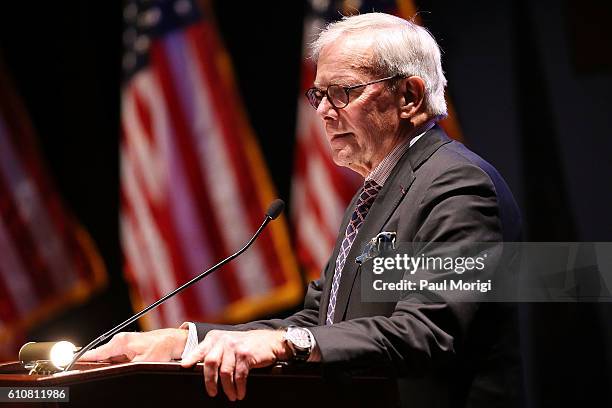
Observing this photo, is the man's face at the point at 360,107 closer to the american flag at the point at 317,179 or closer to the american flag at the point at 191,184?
the american flag at the point at 317,179

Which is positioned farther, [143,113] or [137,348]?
[143,113]

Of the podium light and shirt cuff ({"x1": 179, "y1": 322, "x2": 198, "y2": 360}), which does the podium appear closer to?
the podium light

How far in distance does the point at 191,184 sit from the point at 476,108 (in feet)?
5.69

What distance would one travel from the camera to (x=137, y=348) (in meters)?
1.81

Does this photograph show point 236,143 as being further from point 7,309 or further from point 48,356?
point 48,356

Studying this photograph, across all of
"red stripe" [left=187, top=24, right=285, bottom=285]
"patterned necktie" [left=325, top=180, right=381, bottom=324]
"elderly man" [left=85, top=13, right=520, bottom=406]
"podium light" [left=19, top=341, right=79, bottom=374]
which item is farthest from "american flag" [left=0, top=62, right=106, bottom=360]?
"podium light" [left=19, top=341, right=79, bottom=374]

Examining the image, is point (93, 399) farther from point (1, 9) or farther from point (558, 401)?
point (1, 9)

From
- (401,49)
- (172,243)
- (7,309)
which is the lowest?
(7,309)

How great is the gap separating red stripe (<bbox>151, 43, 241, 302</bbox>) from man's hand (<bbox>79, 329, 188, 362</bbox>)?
268 centimetres

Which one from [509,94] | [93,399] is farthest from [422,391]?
[509,94]

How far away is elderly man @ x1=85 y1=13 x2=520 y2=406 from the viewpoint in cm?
158

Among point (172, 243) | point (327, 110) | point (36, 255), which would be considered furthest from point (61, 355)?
point (36, 255)

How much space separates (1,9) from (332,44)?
139 inches

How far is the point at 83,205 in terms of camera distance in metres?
4.86
